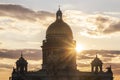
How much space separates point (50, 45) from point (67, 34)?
4.22 meters

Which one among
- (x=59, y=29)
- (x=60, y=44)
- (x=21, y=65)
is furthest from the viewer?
(x=59, y=29)

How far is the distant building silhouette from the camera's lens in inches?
5758

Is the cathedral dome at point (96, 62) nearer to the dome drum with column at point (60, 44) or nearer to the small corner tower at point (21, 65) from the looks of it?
the dome drum with column at point (60, 44)

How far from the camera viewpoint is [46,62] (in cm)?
14962

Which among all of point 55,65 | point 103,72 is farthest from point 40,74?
point 103,72

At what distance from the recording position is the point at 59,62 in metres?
149

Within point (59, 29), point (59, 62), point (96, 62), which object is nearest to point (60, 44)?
point (59, 29)

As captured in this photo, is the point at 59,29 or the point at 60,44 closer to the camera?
the point at 60,44

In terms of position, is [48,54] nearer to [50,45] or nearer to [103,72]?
[50,45]

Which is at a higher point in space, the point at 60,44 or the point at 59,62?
the point at 60,44

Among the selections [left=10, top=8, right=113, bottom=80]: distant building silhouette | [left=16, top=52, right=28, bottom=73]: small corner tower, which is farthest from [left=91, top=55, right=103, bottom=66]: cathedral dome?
[left=16, top=52, right=28, bottom=73]: small corner tower

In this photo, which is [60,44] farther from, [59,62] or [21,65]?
[21,65]

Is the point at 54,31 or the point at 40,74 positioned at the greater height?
the point at 54,31

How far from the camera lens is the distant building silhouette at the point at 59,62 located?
146250mm
